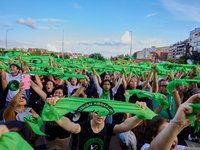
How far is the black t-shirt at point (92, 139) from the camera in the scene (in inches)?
73.2

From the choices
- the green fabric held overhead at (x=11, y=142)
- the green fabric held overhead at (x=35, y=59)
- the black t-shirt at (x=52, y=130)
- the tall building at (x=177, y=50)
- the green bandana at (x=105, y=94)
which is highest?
the tall building at (x=177, y=50)

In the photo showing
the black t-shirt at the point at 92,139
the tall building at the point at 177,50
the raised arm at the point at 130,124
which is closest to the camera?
the raised arm at the point at 130,124

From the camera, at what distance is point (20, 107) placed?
Result: 8.85ft

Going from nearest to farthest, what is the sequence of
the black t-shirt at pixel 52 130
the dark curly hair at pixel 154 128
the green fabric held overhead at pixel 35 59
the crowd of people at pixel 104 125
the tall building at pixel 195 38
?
the crowd of people at pixel 104 125 → the dark curly hair at pixel 154 128 → the black t-shirt at pixel 52 130 → the green fabric held overhead at pixel 35 59 → the tall building at pixel 195 38

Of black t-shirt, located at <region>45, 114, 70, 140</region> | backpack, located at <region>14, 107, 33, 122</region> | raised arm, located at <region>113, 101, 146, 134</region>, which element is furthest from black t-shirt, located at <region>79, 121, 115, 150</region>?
backpack, located at <region>14, 107, 33, 122</region>

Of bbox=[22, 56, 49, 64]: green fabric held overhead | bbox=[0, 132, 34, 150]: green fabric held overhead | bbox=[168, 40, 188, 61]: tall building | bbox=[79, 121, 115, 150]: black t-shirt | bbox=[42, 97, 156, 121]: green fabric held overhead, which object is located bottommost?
bbox=[79, 121, 115, 150]: black t-shirt

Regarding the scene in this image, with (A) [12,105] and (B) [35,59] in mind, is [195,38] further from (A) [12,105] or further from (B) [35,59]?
(A) [12,105]

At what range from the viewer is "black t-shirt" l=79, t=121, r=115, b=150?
73.2 inches

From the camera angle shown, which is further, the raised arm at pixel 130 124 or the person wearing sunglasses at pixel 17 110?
the person wearing sunglasses at pixel 17 110

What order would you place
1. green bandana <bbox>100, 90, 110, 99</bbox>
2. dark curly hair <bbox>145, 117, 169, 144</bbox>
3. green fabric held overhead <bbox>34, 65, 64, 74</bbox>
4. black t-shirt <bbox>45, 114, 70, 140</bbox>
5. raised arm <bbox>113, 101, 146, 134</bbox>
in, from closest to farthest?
dark curly hair <bbox>145, 117, 169, 144</bbox>, raised arm <bbox>113, 101, 146, 134</bbox>, black t-shirt <bbox>45, 114, 70, 140</bbox>, green bandana <bbox>100, 90, 110, 99</bbox>, green fabric held overhead <bbox>34, 65, 64, 74</bbox>

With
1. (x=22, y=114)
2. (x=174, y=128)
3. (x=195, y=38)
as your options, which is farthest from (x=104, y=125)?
(x=195, y=38)

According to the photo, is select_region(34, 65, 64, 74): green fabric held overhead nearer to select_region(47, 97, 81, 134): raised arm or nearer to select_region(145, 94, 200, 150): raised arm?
select_region(47, 97, 81, 134): raised arm

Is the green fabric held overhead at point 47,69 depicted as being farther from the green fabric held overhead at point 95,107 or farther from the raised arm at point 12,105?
the green fabric held overhead at point 95,107

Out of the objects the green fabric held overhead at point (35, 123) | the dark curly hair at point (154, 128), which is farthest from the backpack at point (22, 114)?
the dark curly hair at point (154, 128)
